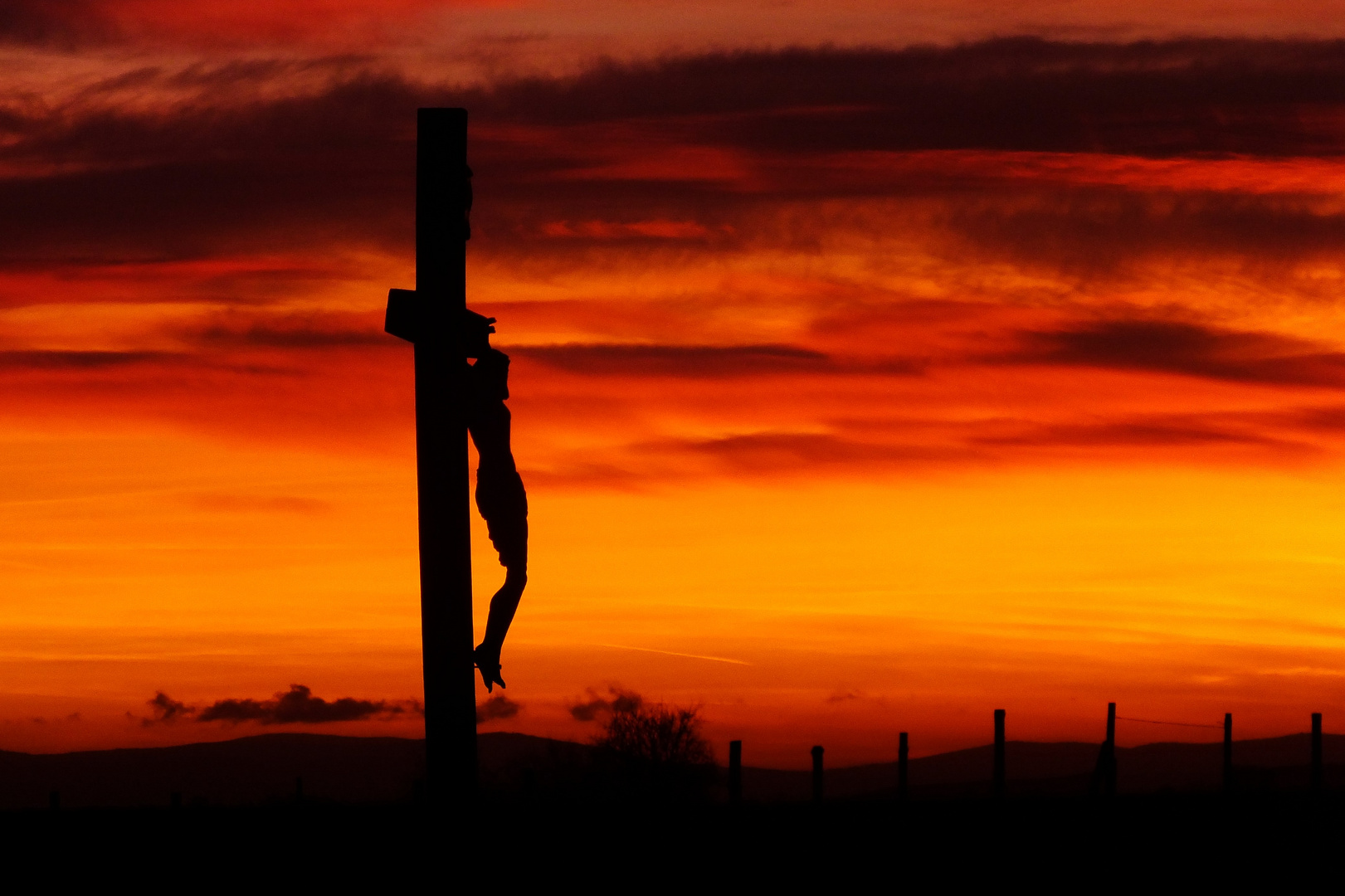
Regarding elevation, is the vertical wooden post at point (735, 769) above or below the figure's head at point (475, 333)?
below

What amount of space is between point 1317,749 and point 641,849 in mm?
22052

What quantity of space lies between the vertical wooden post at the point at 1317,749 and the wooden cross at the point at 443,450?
1812cm

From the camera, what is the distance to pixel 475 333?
1300 centimetres

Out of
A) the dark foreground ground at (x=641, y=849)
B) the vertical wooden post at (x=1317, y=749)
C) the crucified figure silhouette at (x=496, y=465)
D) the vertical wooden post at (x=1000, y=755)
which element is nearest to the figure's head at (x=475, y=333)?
the crucified figure silhouette at (x=496, y=465)

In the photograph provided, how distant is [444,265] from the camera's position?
12867 mm

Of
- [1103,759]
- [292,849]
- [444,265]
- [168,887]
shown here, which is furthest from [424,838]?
[1103,759]

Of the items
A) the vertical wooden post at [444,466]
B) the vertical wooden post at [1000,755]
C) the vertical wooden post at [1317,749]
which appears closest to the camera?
the vertical wooden post at [444,466]

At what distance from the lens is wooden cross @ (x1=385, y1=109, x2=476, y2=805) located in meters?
12.8

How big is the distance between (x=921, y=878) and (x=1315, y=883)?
94.1 inches

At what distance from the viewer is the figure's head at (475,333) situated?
1295 centimetres

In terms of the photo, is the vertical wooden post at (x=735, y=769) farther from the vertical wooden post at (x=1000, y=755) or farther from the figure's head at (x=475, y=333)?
the figure's head at (x=475, y=333)

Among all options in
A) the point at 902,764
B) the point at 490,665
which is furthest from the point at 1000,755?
the point at 490,665

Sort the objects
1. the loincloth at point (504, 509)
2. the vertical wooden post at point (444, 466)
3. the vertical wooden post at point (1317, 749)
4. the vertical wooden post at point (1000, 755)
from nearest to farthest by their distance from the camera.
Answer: the vertical wooden post at point (444, 466) → the loincloth at point (504, 509) → the vertical wooden post at point (1000, 755) → the vertical wooden post at point (1317, 749)

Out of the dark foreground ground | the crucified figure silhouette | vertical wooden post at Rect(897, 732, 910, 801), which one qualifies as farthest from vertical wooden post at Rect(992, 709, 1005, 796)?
the crucified figure silhouette
